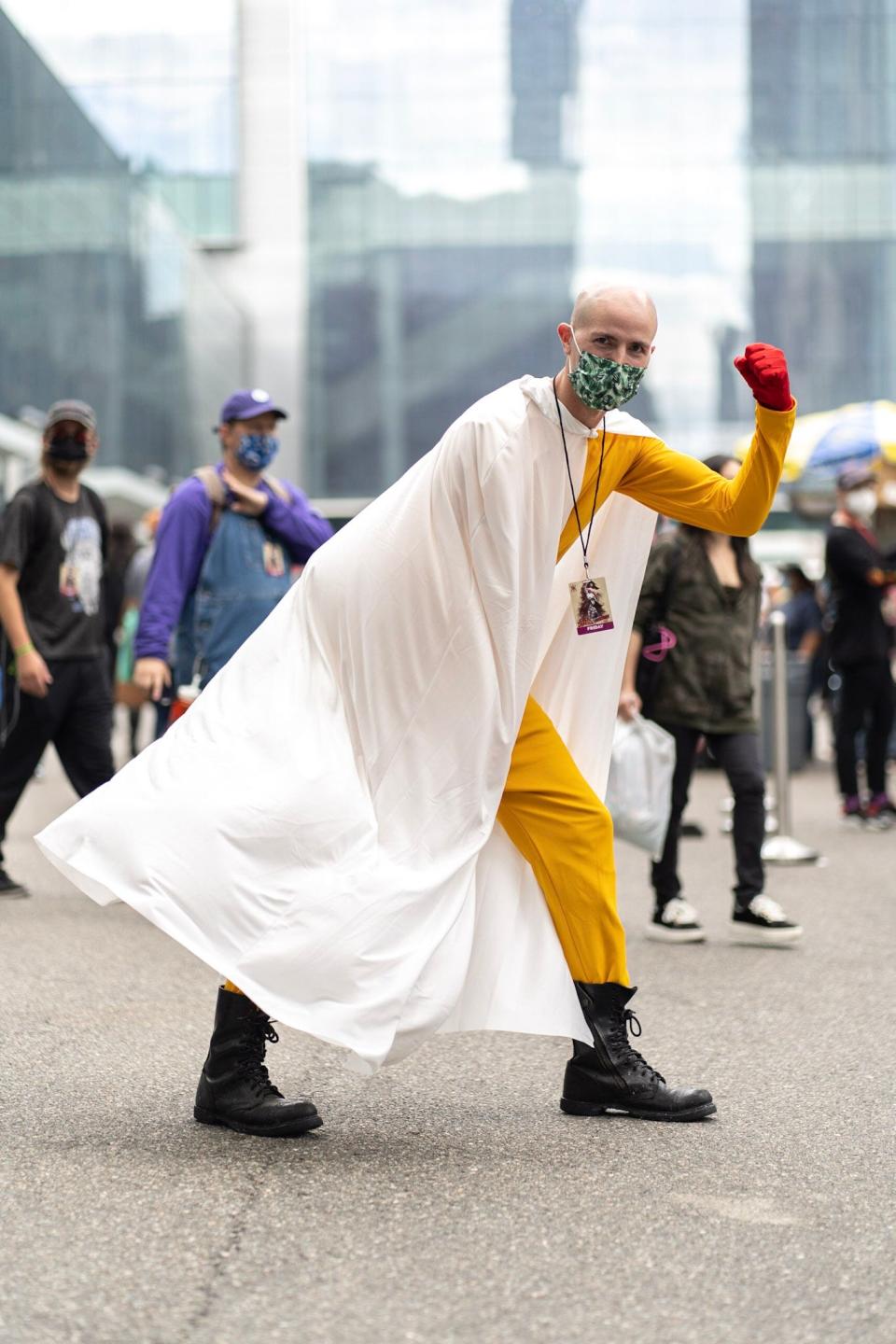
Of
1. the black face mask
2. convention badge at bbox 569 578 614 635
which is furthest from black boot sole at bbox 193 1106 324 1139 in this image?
the black face mask

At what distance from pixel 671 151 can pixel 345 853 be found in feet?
163

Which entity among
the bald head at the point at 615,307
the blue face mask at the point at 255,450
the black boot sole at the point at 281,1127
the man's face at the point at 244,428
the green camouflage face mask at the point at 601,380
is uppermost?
the bald head at the point at 615,307

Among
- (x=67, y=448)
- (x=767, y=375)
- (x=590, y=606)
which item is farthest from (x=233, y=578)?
(x=767, y=375)

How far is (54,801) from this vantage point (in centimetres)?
1291

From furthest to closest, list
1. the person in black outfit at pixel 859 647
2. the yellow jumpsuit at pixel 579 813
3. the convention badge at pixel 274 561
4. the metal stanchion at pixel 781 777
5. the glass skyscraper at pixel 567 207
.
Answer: the glass skyscraper at pixel 567 207, the person in black outfit at pixel 859 647, the metal stanchion at pixel 781 777, the convention badge at pixel 274 561, the yellow jumpsuit at pixel 579 813

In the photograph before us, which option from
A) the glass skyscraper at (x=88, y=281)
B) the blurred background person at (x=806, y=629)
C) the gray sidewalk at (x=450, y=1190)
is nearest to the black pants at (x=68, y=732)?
the gray sidewalk at (x=450, y=1190)

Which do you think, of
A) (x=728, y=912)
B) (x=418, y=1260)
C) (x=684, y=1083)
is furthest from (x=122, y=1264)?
(x=728, y=912)

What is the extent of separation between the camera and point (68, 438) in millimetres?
7680

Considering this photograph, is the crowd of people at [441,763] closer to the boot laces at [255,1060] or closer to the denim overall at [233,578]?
the boot laces at [255,1060]

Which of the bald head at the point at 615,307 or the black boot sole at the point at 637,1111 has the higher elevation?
the bald head at the point at 615,307

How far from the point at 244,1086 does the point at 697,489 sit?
1.61m

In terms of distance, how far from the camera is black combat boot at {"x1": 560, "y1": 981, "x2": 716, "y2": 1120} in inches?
166

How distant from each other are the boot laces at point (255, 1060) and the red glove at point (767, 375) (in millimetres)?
1668

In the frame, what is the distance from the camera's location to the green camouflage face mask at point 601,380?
402 cm
